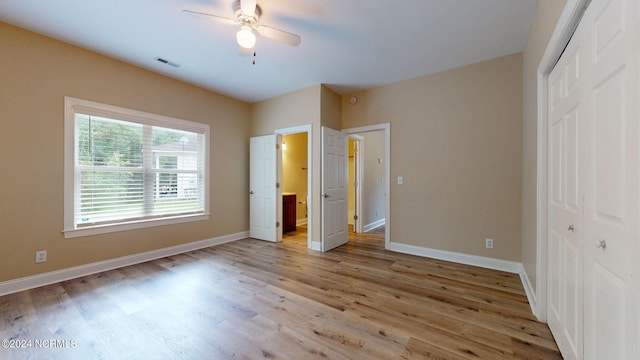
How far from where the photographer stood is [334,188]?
426cm

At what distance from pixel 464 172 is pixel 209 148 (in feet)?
13.4

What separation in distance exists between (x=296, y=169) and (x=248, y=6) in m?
4.42

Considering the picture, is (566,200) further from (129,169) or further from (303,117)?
(129,169)

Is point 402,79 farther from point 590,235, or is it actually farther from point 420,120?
point 590,235

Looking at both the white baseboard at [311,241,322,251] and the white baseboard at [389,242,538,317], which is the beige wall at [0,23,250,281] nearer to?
the white baseboard at [311,241,322,251]

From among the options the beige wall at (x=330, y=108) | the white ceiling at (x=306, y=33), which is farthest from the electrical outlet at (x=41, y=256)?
the beige wall at (x=330, y=108)

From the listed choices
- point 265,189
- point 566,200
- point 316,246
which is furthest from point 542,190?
point 265,189

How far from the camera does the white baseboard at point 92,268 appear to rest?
2.47 m

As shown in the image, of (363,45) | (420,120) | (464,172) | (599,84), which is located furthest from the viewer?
(420,120)

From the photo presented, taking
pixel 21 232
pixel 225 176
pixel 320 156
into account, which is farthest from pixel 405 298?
pixel 21 232

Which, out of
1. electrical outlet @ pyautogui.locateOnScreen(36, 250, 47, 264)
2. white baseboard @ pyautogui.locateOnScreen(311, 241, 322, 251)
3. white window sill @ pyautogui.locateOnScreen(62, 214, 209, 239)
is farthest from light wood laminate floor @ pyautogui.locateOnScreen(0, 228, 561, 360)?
white baseboard @ pyautogui.locateOnScreen(311, 241, 322, 251)

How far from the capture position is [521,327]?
73.7 inches

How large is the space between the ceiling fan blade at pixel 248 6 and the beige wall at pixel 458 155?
2593 mm

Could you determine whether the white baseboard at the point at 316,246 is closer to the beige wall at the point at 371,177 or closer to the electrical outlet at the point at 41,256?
the beige wall at the point at 371,177
